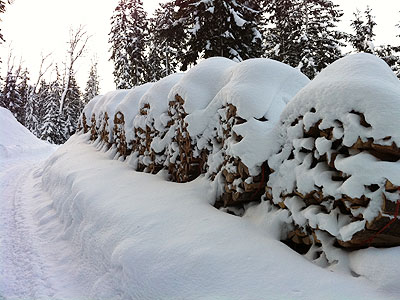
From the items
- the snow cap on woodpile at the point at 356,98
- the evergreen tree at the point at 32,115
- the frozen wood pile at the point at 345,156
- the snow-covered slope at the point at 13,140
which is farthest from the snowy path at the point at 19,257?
the evergreen tree at the point at 32,115

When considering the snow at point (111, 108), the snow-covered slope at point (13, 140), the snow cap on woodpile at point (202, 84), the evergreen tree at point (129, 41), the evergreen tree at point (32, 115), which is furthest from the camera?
the evergreen tree at point (32, 115)

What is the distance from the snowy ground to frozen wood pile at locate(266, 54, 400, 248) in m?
0.21

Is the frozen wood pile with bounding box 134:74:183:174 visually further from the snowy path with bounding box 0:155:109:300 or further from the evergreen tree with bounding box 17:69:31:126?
the evergreen tree with bounding box 17:69:31:126

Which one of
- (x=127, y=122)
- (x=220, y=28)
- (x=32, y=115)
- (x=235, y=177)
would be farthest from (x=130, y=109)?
(x=32, y=115)

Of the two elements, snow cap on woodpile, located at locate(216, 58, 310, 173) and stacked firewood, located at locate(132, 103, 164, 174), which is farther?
stacked firewood, located at locate(132, 103, 164, 174)

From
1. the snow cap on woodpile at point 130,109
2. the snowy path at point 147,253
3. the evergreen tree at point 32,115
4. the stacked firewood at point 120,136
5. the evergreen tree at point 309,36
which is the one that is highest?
the evergreen tree at point 309,36

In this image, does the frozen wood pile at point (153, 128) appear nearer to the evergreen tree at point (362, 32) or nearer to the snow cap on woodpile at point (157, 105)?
the snow cap on woodpile at point (157, 105)

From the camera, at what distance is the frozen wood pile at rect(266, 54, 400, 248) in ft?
6.12

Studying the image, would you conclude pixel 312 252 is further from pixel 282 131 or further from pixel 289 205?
pixel 282 131

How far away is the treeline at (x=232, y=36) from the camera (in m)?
10.7

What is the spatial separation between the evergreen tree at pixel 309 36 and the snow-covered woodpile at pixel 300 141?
15.6 meters

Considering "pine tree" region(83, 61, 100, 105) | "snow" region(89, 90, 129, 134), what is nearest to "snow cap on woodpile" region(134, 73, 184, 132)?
"snow" region(89, 90, 129, 134)

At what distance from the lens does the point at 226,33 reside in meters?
10.5

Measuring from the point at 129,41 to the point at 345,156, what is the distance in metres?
26.5
